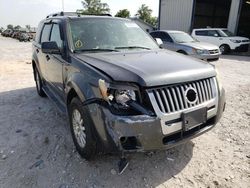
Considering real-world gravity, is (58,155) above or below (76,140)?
below

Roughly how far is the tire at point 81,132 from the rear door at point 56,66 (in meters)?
0.77

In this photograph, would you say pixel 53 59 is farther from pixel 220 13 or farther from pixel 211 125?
pixel 220 13

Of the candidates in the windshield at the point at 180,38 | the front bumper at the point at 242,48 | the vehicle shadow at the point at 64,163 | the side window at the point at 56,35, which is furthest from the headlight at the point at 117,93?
the front bumper at the point at 242,48

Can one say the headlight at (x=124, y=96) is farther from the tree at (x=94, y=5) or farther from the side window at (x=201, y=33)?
the tree at (x=94, y=5)

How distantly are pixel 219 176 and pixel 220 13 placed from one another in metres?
27.2

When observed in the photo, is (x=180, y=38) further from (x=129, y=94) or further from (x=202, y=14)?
(x=202, y=14)

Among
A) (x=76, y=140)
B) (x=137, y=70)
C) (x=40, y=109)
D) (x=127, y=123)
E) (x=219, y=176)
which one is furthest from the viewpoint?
(x=40, y=109)

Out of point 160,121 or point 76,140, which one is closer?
point 160,121

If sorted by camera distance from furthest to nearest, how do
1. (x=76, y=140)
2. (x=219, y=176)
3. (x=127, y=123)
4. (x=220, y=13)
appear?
(x=220, y=13) < (x=76, y=140) < (x=219, y=176) < (x=127, y=123)

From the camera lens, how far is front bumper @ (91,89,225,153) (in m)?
2.57

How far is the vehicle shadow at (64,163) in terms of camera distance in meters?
3.04

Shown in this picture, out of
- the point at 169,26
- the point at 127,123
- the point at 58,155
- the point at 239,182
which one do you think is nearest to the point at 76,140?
the point at 58,155

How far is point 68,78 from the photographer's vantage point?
3.60 meters

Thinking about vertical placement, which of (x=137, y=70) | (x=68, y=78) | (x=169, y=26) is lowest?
(x=169, y=26)
